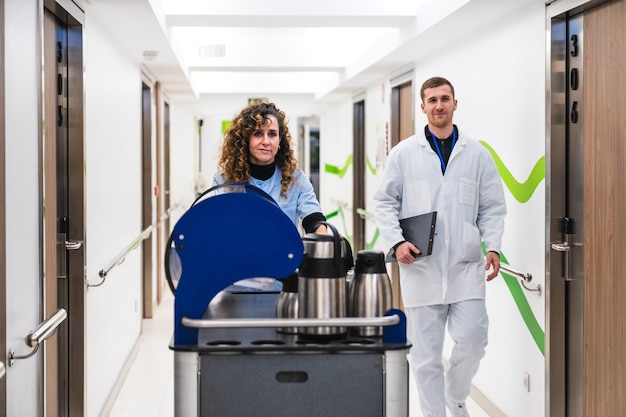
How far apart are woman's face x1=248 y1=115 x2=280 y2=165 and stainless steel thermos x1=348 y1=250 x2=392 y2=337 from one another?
866mm

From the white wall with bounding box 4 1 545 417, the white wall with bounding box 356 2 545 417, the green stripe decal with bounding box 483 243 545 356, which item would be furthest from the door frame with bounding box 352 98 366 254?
the green stripe decal with bounding box 483 243 545 356

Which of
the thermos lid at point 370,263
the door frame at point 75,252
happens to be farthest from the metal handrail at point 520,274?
the door frame at point 75,252

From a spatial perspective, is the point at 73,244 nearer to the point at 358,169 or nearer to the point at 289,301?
the point at 289,301

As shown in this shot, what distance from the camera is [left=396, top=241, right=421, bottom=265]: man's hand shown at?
3.44 m

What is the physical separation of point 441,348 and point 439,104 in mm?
1168

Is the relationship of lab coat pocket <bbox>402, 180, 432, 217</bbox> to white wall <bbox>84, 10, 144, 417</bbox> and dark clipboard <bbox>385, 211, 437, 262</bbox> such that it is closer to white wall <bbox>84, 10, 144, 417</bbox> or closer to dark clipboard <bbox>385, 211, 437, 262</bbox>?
dark clipboard <bbox>385, 211, 437, 262</bbox>

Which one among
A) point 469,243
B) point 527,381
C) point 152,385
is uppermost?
point 469,243

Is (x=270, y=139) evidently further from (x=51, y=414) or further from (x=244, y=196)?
(x=51, y=414)

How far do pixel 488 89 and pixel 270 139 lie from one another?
1.87 meters

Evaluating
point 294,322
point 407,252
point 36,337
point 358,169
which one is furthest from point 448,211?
point 358,169

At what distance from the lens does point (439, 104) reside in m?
3.51

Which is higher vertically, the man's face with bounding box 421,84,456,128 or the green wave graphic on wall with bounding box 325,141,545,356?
the man's face with bounding box 421,84,456,128

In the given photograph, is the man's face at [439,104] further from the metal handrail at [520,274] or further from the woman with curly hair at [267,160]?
the woman with curly hair at [267,160]

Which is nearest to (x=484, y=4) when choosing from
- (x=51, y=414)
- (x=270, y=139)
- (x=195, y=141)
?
(x=270, y=139)
